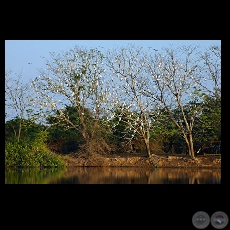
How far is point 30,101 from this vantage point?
6.27 meters

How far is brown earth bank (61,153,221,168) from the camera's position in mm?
6368

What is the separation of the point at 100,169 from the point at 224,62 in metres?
2.77
